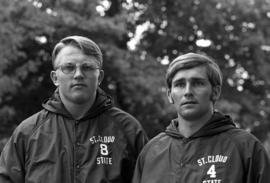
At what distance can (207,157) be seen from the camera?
411 cm

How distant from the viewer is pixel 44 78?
14.6 m

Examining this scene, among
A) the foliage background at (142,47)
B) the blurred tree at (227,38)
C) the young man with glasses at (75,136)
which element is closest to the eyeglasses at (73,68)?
the young man with glasses at (75,136)

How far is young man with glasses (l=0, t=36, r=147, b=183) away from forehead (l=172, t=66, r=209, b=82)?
2.23ft

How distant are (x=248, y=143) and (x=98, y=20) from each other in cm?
952

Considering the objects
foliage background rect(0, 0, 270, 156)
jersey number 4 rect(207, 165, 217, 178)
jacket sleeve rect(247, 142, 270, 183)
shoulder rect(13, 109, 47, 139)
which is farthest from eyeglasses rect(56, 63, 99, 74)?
foliage background rect(0, 0, 270, 156)

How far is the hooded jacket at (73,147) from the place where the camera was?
4.38 metres

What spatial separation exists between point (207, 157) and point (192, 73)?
0.64 m

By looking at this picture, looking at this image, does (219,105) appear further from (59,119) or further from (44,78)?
(59,119)

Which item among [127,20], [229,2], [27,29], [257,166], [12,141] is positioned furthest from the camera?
[229,2]

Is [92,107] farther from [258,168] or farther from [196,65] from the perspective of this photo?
[258,168]

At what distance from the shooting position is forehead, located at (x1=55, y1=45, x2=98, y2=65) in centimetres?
451

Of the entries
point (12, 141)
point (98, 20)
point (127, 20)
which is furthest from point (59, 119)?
point (127, 20)

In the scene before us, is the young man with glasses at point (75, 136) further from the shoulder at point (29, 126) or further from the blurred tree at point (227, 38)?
the blurred tree at point (227, 38)

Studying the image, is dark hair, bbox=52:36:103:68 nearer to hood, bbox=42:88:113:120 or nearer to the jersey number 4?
hood, bbox=42:88:113:120
